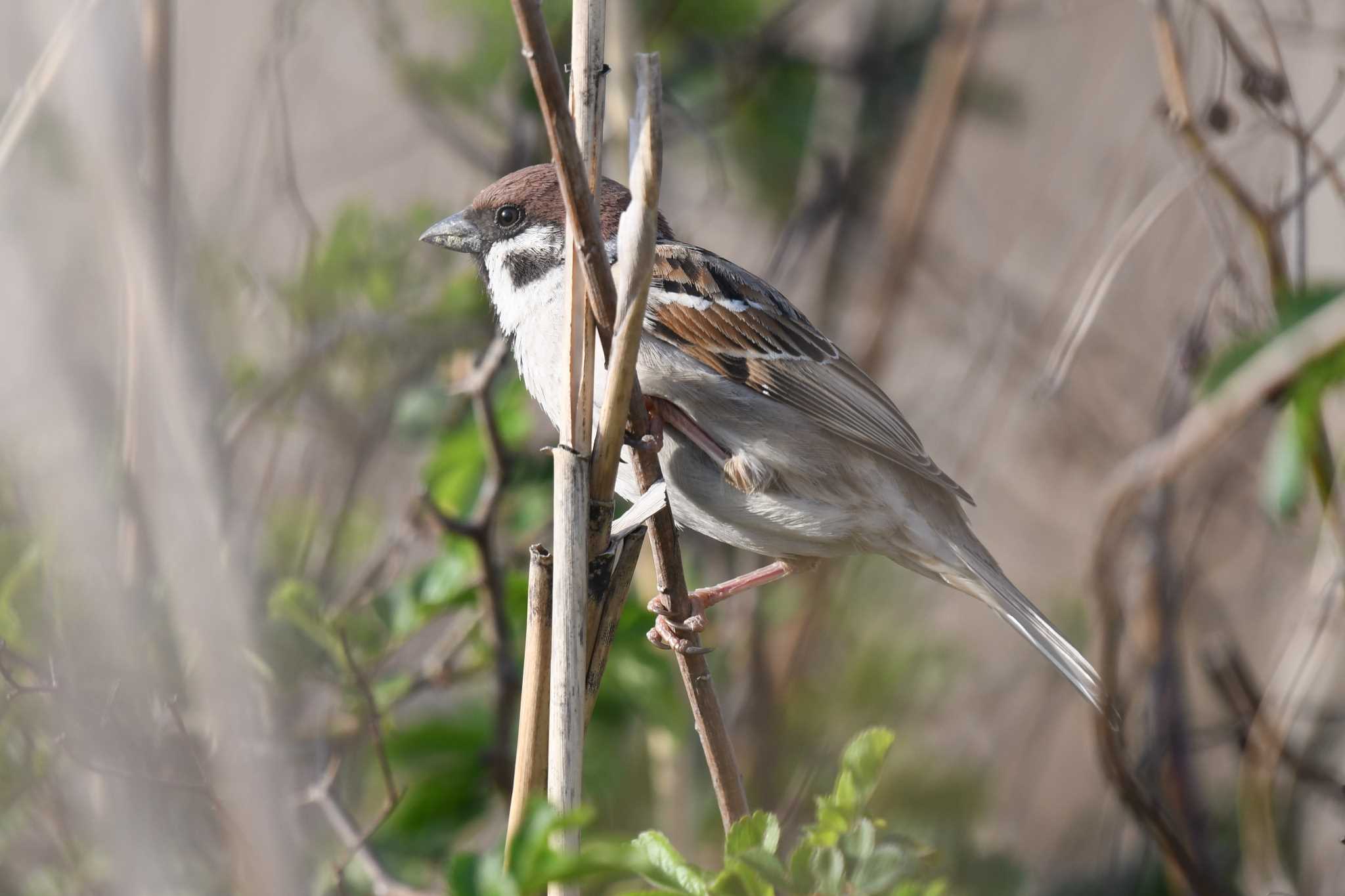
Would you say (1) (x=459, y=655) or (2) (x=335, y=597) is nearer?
(1) (x=459, y=655)

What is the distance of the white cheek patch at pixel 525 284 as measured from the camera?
2.33m

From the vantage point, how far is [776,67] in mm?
3893

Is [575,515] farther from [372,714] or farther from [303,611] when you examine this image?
[303,611]

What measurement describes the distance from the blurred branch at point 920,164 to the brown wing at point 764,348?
3.39ft

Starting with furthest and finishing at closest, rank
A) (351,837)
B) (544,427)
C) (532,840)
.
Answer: (544,427)
(351,837)
(532,840)

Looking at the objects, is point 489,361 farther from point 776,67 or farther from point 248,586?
point 776,67

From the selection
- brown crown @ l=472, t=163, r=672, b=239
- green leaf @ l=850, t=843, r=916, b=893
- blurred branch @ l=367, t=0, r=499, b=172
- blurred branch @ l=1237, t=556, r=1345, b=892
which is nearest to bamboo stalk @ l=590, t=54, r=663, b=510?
green leaf @ l=850, t=843, r=916, b=893

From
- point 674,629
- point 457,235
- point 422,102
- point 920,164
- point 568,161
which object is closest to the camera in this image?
point 568,161

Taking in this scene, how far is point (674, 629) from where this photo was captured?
189 cm

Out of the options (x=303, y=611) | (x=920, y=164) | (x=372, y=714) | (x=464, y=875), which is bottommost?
(x=372, y=714)

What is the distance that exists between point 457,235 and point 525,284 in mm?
211

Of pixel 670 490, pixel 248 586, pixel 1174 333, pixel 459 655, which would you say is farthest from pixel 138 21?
pixel 1174 333

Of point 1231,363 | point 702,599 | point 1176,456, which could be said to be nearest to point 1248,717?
point 1231,363

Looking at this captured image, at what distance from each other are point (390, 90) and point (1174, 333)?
7.95ft
